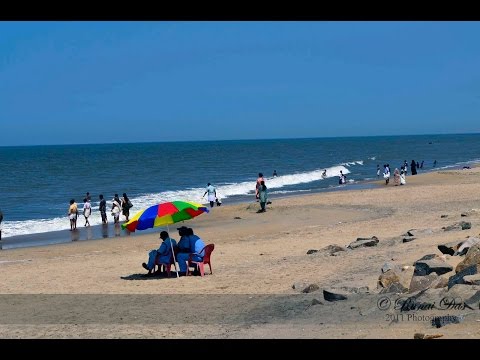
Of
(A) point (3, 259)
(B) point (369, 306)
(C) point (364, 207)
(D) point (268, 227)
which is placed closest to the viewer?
(B) point (369, 306)

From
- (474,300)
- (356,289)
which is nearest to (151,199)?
(356,289)

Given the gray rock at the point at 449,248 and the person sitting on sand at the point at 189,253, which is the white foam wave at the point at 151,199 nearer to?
the person sitting on sand at the point at 189,253

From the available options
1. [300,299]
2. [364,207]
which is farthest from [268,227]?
Result: [300,299]

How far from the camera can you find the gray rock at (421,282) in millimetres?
8281

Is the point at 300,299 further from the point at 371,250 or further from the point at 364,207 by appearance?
the point at 364,207

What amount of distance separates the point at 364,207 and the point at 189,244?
1491cm

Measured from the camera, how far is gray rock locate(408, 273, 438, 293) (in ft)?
27.2

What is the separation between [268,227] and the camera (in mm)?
22031

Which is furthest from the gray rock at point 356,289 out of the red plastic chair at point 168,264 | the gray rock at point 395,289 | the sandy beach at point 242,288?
the red plastic chair at point 168,264

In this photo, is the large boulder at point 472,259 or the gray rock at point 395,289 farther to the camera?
the gray rock at point 395,289

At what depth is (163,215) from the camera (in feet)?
41.2

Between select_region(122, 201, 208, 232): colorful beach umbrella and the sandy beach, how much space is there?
1143 mm

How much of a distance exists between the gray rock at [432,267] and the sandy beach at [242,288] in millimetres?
98

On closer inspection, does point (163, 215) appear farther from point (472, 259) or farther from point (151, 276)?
point (472, 259)
